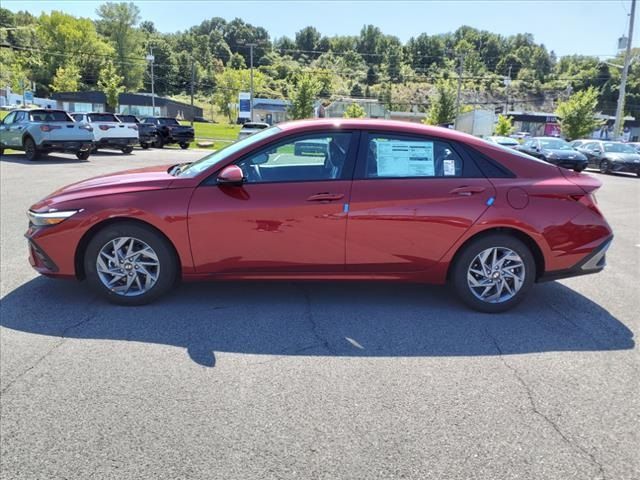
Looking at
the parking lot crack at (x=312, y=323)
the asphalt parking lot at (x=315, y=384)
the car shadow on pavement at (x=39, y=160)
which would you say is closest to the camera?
the asphalt parking lot at (x=315, y=384)

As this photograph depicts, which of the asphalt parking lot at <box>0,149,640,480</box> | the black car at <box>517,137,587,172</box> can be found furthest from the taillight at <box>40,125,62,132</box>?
the black car at <box>517,137,587,172</box>

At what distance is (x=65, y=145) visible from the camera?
18047mm

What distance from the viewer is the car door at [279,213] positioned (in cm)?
420

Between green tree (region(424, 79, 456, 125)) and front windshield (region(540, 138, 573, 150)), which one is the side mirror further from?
green tree (region(424, 79, 456, 125))

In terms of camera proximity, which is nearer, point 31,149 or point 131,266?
point 131,266

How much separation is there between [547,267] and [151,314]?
134 inches

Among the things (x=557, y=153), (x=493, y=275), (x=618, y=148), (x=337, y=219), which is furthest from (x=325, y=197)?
(x=618, y=148)

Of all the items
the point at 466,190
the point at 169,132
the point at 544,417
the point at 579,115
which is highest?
the point at 579,115

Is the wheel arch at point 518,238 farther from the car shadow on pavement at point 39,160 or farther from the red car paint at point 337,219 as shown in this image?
the car shadow on pavement at point 39,160

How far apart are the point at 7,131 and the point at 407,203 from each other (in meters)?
19.6

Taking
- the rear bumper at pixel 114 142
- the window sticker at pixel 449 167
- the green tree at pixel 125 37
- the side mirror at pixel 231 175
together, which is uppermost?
the green tree at pixel 125 37

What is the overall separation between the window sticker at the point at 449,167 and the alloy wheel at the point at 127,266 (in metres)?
2.58

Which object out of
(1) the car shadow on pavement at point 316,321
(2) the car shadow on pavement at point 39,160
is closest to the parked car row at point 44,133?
(2) the car shadow on pavement at point 39,160

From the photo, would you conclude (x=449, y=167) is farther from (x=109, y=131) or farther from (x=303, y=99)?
(x=303, y=99)
